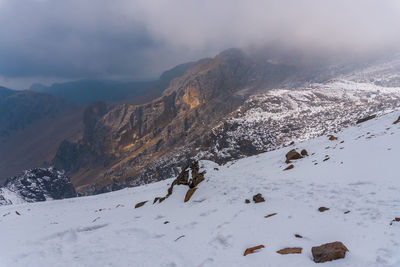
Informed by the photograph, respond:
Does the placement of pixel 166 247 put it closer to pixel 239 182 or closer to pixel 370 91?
pixel 239 182

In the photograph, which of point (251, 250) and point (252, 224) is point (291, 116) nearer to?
point (252, 224)

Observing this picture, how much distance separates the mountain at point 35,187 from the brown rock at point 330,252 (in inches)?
5349

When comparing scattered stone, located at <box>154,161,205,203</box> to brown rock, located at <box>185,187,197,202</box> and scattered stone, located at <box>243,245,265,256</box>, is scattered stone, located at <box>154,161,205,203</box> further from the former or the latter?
scattered stone, located at <box>243,245,265,256</box>

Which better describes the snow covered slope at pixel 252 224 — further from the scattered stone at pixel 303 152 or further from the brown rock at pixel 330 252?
the scattered stone at pixel 303 152

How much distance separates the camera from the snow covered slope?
6.15 meters

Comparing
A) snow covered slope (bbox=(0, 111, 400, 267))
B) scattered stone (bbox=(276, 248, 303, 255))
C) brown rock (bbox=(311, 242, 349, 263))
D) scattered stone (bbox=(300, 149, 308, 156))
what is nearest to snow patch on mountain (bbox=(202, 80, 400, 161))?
scattered stone (bbox=(300, 149, 308, 156))

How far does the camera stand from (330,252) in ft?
17.3

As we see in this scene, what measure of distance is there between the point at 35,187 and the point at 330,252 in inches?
6102

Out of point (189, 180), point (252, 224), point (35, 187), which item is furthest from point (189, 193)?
point (35, 187)

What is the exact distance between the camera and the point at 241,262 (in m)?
6.16

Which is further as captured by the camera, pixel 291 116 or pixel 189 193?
pixel 291 116

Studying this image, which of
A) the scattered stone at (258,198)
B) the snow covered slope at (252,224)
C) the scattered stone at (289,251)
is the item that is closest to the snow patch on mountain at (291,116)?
the snow covered slope at (252,224)

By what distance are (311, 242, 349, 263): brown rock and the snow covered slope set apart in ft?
0.44

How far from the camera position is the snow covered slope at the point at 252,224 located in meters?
6.15
